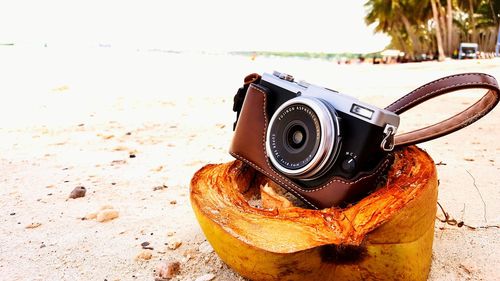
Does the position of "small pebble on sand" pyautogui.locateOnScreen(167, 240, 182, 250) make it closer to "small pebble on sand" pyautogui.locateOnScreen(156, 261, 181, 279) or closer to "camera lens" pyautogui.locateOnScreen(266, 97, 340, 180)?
"small pebble on sand" pyautogui.locateOnScreen(156, 261, 181, 279)

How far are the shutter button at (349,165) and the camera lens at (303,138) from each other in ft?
0.14

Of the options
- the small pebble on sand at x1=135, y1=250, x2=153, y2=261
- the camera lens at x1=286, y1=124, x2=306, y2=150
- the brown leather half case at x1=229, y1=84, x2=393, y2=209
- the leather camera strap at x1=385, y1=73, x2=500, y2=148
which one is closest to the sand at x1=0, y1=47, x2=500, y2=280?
the small pebble on sand at x1=135, y1=250, x2=153, y2=261

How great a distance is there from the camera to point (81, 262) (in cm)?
169

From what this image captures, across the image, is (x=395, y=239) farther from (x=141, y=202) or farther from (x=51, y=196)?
(x=51, y=196)

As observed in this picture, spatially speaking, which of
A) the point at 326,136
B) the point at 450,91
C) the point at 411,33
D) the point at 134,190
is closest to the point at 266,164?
the point at 326,136

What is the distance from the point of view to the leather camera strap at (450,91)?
1454mm

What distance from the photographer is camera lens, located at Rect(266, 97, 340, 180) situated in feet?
4.91

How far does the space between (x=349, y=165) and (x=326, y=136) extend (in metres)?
0.12

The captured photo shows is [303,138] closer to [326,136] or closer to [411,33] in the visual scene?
[326,136]

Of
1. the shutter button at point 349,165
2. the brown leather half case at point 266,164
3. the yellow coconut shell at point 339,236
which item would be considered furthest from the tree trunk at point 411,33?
the yellow coconut shell at point 339,236

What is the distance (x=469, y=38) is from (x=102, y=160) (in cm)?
3633

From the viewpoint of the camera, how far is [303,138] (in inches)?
63.8

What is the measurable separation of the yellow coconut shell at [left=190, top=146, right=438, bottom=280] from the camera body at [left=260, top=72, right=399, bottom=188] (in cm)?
14

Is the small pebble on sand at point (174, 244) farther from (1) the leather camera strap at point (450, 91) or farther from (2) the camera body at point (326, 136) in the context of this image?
(1) the leather camera strap at point (450, 91)
